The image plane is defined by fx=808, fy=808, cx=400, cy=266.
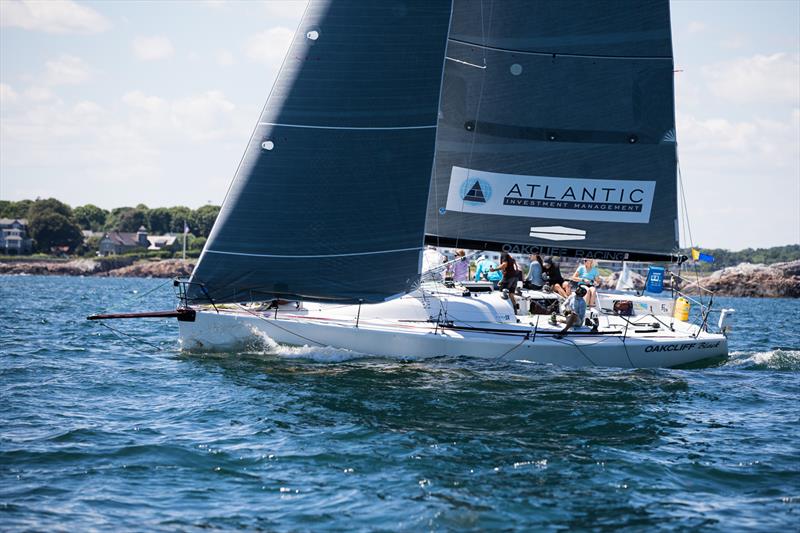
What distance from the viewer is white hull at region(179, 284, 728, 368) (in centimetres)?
1627

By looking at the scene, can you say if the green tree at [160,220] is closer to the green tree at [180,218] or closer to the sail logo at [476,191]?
the green tree at [180,218]

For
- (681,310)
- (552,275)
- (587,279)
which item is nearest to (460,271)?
(552,275)

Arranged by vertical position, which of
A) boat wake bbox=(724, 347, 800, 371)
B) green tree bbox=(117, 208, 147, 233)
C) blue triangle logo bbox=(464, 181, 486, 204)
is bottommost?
boat wake bbox=(724, 347, 800, 371)

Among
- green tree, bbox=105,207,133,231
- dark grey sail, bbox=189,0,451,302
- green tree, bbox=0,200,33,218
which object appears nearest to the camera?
dark grey sail, bbox=189,0,451,302

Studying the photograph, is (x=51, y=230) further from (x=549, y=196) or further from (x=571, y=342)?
(x=571, y=342)

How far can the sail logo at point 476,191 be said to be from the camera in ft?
61.0

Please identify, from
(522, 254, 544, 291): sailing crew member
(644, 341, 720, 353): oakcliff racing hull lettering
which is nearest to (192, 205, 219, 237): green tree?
(522, 254, 544, 291): sailing crew member

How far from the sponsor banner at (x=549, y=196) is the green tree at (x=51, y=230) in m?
119

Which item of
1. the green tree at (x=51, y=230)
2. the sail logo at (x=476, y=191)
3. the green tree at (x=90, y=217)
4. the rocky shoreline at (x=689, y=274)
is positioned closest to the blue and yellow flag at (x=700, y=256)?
the sail logo at (x=476, y=191)

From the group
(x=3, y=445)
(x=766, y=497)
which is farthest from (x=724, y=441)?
(x=3, y=445)

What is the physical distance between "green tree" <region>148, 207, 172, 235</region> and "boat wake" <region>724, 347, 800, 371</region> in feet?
477

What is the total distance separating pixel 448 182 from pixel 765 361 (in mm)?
8547

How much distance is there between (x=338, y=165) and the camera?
53.5ft

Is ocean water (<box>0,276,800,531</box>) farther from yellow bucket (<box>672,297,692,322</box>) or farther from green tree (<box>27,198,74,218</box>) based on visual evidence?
green tree (<box>27,198,74,218</box>)
